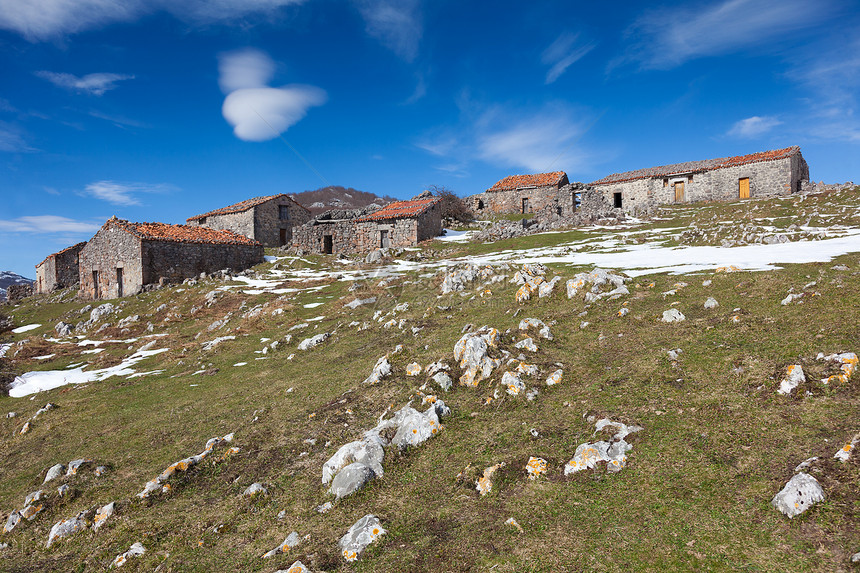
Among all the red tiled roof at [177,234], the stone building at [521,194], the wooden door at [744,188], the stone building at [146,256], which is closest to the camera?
the stone building at [146,256]

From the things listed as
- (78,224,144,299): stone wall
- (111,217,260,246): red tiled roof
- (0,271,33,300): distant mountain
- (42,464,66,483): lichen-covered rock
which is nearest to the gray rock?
(42,464,66,483): lichen-covered rock

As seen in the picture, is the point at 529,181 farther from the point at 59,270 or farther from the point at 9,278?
the point at 9,278

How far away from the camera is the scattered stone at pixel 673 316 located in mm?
11805

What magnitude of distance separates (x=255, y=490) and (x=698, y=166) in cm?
5917

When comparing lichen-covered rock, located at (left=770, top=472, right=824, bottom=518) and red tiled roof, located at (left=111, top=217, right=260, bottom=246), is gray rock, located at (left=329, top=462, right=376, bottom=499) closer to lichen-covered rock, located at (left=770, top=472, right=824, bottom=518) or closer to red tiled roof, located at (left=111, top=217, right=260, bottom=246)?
lichen-covered rock, located at (left=770, top=472, right=824, bottom=518)

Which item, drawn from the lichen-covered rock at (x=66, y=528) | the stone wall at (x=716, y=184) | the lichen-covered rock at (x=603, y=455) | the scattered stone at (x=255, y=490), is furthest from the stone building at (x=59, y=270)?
the stone wall at (x=716, y=184)

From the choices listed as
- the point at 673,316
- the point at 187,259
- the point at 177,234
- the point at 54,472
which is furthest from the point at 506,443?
the point at 177,234

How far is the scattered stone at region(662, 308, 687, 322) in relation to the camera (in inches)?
465

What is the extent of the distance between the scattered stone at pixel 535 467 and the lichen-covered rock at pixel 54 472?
1168 centimetres

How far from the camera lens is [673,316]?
11883 mm

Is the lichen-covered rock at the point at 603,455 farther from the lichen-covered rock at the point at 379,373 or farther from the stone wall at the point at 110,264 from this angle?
the stone wall at the point at 110,264

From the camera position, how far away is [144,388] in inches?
640

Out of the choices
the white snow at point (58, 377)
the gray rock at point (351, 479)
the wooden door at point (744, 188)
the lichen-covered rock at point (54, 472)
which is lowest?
the lichen-covered rock at point (54, 472)

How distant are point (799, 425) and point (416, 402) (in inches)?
293
